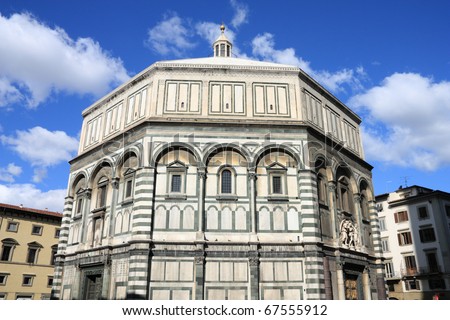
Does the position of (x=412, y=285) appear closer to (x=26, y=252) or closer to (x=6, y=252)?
(x=26, y=252)

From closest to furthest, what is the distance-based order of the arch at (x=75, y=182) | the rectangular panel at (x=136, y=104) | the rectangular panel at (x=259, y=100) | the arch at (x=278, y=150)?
1. the arch at (x=278, y=150)
2. the rectangular panel at (x=259, y=100)
3. the rectangular panel at (x=136, y=104)
4. the arch at (x=75, y=182)

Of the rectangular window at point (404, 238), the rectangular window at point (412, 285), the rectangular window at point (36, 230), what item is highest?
the rectangular window at point (36, 230)

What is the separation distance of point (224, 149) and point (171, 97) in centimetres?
409

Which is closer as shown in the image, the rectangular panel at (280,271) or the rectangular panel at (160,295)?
the rectangular panel at (160,295)

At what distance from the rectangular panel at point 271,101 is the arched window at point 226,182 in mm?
4075

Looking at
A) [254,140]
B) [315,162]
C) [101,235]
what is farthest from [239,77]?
[101,235]

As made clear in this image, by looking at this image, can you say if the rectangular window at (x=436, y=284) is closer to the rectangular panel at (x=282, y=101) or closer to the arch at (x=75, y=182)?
the rectangular panel at (x=282, y=101)

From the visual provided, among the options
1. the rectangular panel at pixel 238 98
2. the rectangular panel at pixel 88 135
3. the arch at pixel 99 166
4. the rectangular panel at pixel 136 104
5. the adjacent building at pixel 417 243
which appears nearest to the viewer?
the rectangular panel at pixel 238 98

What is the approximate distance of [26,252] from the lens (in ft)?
117

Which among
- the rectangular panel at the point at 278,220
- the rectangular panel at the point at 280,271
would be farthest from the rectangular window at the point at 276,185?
the rectangular panel at the point at 280,271

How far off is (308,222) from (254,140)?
4636 millimetres

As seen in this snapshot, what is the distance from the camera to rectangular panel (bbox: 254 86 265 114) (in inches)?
793

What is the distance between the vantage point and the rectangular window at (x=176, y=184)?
18.2 metres
